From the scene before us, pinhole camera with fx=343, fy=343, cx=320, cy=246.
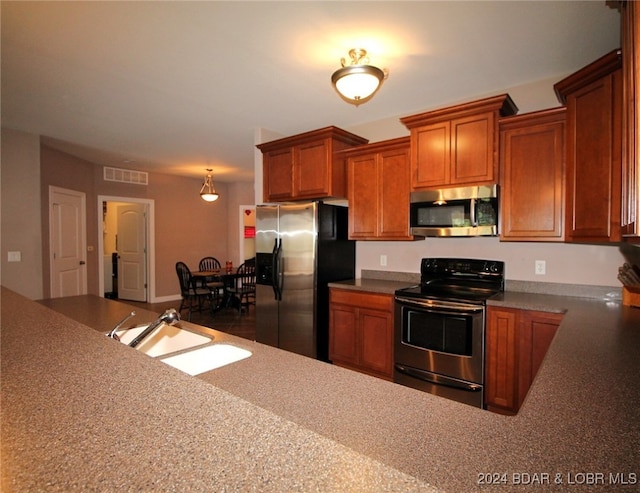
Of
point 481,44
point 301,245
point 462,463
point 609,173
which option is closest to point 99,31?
point 301,245

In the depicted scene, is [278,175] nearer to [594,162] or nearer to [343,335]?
[343,335]

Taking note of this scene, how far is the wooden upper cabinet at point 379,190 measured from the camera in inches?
123

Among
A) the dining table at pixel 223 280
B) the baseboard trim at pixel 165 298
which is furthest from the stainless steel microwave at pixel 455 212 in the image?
the baseboard trim at pixel 165 298

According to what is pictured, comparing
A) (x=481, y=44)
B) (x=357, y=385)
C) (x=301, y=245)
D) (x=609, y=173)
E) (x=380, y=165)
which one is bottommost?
(x=357, y=385)

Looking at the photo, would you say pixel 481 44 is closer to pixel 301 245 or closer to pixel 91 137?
pixel 301 245

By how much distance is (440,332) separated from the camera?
2.58 m

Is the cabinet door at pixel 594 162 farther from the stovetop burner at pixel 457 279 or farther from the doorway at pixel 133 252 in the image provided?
the doorway at pixel 133 252

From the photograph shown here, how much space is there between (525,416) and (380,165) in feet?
8.82

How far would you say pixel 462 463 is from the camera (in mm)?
625

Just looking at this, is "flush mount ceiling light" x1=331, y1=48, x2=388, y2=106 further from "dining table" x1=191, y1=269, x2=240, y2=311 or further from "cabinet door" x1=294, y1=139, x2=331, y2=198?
"dining table" x1=191, y1=269, x2=240, y2=311

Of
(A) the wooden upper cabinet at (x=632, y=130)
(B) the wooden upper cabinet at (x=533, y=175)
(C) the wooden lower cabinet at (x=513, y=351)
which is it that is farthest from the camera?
(B) the wooden upper cabinet at (x=533, y=175)

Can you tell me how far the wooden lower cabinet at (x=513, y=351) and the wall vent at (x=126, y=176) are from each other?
631cm

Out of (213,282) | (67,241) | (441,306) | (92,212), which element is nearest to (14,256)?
(67,241)

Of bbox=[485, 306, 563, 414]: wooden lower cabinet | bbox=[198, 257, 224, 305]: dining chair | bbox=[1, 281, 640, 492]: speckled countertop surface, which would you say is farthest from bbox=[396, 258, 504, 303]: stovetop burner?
bbox=[198, 257, 224, 305]: dining chair
